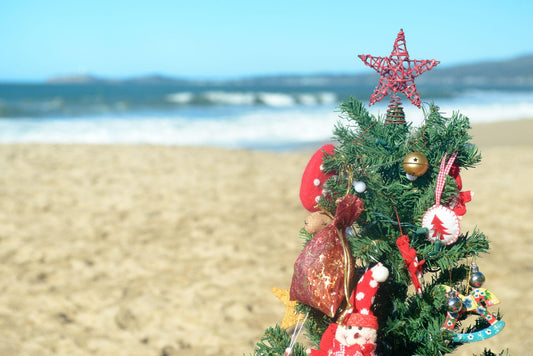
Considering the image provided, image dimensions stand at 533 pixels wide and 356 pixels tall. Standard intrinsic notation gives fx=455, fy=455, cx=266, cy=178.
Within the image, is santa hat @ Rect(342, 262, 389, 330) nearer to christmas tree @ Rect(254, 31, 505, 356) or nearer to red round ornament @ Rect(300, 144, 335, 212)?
christmas tree @ Rect(254, 31, 505, 356)

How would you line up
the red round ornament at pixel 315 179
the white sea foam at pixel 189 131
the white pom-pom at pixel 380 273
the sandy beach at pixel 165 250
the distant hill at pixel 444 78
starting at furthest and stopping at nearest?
the distant hill at pixel 444 78, the white sea foam at pixel 189 131, the sandy beach at pixel 165 250, the red round ornament at pixel 315 179, the white pom-pom at pixel 380 273

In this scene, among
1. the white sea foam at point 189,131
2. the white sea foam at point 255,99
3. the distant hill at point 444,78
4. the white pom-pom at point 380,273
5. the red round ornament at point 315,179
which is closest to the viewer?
the white pom-pom at point 380,273

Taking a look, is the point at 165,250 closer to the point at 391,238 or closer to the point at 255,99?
the point at 391,238

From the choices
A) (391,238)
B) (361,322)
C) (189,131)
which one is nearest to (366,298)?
(361,322)

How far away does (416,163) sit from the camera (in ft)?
4.19

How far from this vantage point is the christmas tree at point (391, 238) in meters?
1.28

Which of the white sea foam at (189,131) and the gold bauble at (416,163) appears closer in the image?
the gold bauble at (416,163)

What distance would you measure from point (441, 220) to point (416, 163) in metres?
0.18

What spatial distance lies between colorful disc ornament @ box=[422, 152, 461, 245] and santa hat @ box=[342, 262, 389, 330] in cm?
18

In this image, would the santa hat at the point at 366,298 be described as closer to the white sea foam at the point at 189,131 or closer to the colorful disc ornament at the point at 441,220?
the colorful disc ornament at the point at 441,220

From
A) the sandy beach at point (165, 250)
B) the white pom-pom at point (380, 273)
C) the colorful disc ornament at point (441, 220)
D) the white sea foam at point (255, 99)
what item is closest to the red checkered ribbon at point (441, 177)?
the colorful disc ornament at point (441, 220)

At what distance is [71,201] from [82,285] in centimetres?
209

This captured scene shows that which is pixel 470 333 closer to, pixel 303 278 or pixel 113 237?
pixel 303 278

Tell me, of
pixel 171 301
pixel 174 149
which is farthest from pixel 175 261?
pixel 174 149
